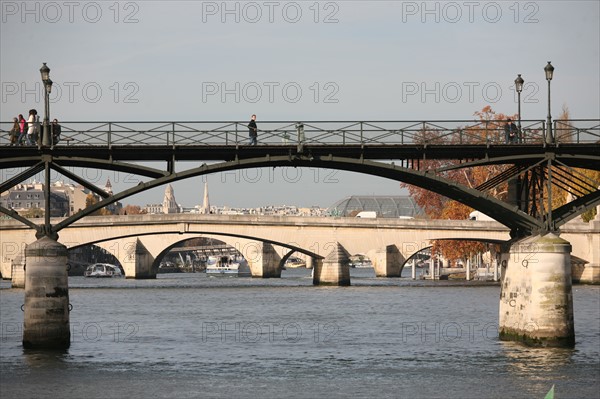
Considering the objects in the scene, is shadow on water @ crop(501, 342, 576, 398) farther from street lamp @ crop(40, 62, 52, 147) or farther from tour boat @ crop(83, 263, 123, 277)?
tour boat @ crop(83, 263, 123, 277)

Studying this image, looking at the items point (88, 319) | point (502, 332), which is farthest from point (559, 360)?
point (88, 319)

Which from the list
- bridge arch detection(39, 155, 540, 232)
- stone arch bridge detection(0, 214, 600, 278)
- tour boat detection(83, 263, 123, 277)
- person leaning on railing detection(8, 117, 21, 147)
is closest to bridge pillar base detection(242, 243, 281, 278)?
stone arch bridge detection(0, 214, 600, 278)

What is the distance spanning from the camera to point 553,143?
50156mm

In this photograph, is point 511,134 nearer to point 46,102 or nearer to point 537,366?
point 537,366

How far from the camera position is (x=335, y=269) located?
372ft

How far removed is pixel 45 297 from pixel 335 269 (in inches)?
2645

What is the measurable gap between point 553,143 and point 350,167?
834 centimetres

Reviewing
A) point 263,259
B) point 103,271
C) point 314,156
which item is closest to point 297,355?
point 314,156

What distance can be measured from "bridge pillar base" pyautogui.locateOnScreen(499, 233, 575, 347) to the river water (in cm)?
86

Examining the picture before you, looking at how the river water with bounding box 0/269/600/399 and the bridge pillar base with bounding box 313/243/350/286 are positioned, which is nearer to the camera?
the river water with bounding box 0/269/600/399

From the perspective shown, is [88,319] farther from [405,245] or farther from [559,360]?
[405,245]

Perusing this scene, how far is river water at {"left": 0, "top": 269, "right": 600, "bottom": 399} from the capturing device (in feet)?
129

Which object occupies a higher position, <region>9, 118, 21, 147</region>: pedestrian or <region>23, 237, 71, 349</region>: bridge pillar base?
<region>9, 118, 21, 147</region>: pedestrian

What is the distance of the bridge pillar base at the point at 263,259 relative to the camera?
458 ft
